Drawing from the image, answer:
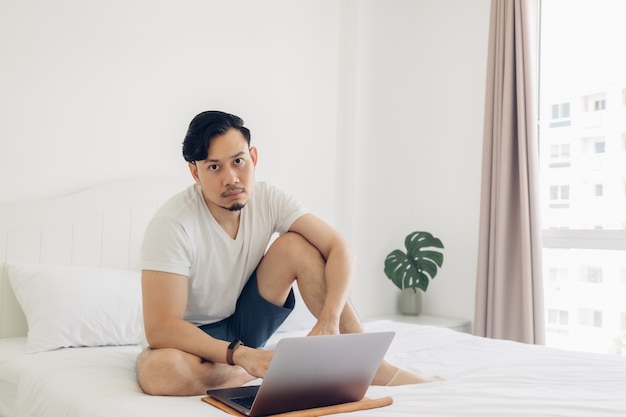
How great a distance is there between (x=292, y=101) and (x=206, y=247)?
1.74 metres

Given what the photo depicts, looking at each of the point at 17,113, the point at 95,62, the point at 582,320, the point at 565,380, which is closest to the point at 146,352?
the point at 565,380

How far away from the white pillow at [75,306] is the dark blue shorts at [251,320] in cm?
42

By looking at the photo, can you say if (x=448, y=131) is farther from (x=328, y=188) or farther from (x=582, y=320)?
(x=582, y=320)

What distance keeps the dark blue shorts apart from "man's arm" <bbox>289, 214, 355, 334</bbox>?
0.17 metres

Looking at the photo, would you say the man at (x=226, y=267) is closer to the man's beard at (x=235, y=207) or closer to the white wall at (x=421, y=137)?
the man's beard at (x=235, y=207)

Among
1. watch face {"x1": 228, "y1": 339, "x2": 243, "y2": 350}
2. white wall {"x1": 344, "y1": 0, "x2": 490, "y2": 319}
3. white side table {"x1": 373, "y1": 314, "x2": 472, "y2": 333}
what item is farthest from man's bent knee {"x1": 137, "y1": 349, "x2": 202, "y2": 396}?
white wall {"x1": 344, "y1": 0, "x2": 490, "y2": 319}

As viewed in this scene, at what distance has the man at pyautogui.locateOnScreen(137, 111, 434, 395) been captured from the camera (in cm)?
170

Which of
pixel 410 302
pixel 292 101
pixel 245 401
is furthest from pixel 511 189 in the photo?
pixel 245 401

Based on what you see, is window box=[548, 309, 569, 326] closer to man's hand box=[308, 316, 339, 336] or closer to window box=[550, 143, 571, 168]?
window box=[550, 143, 571, 168]

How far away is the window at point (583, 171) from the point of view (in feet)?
10.7

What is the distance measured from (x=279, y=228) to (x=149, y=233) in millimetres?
424

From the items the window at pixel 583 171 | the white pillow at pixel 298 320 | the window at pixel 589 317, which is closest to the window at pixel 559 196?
the window at pixel 583 171

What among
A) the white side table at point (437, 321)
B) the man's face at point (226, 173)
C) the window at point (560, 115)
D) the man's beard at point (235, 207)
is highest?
the window at point (560, 115)

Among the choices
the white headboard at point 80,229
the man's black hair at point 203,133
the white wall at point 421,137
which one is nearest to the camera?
the man's black hair at point 203,133
